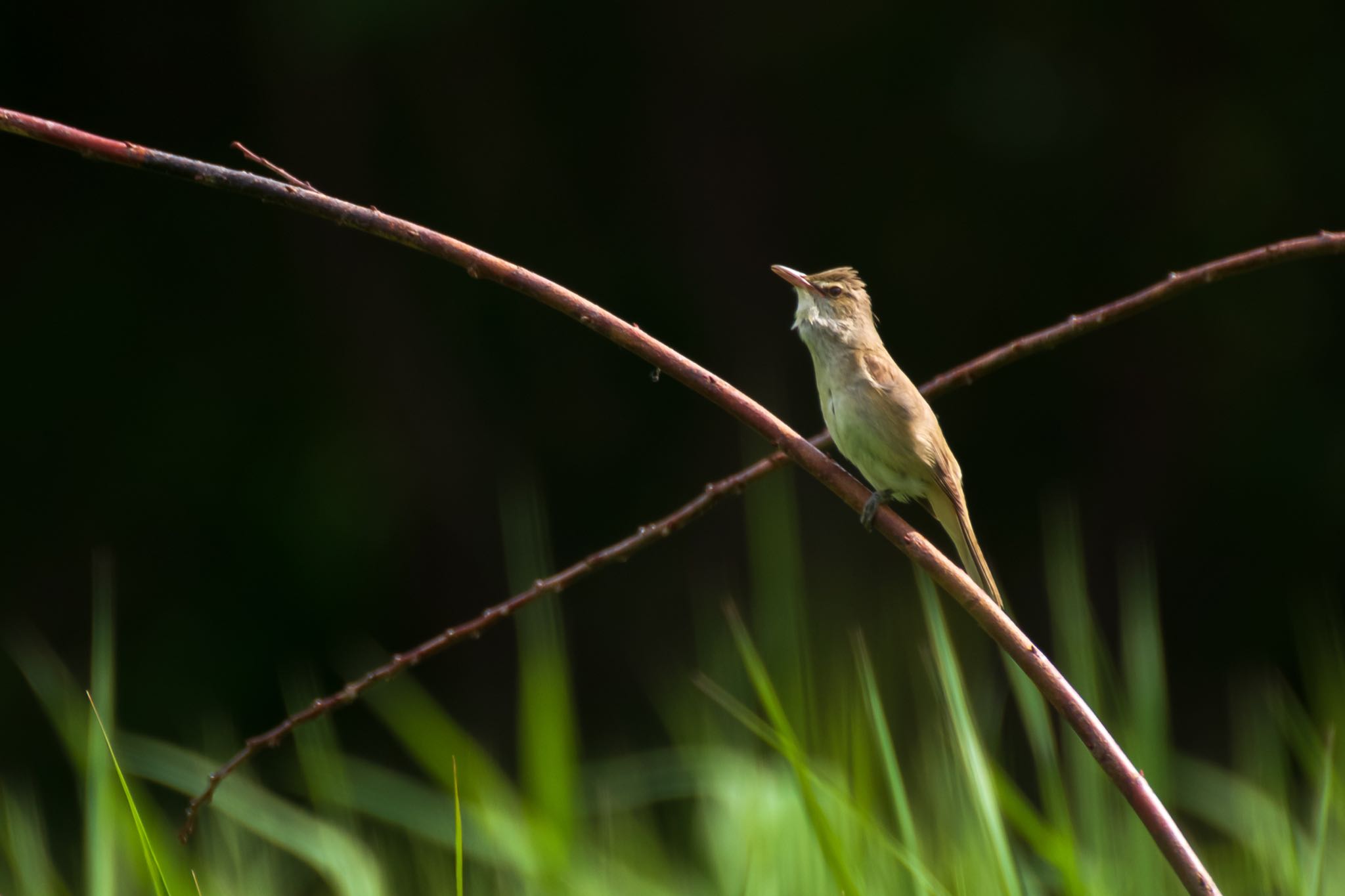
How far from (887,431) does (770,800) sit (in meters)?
0.75

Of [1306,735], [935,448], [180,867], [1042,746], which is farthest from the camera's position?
[1306,735]

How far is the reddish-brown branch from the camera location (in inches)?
46.3

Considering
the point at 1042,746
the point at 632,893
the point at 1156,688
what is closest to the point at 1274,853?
the point at 1156,688

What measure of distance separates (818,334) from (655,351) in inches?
57.3

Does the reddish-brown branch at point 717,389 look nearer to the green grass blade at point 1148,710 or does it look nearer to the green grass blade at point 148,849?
the green grass blade at point 148,849

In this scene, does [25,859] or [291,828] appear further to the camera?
[291,828]

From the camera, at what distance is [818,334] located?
2.70m

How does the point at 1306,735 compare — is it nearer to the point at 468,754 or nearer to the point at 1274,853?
the point at 1274,853

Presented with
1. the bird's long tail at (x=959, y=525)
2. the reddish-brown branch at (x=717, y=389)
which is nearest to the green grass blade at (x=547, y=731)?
the reddish-brown branch at (x=717, y=389)

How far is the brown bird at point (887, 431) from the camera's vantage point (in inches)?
98.3

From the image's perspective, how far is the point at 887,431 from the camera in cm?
250

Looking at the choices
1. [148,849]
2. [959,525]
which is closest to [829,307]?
[959,525]

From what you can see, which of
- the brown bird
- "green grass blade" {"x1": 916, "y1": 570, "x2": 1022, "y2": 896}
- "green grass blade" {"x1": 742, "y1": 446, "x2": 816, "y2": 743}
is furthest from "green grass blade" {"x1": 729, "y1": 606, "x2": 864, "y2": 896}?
the brown bird

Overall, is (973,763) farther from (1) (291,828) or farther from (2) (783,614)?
(1) (291,828)
